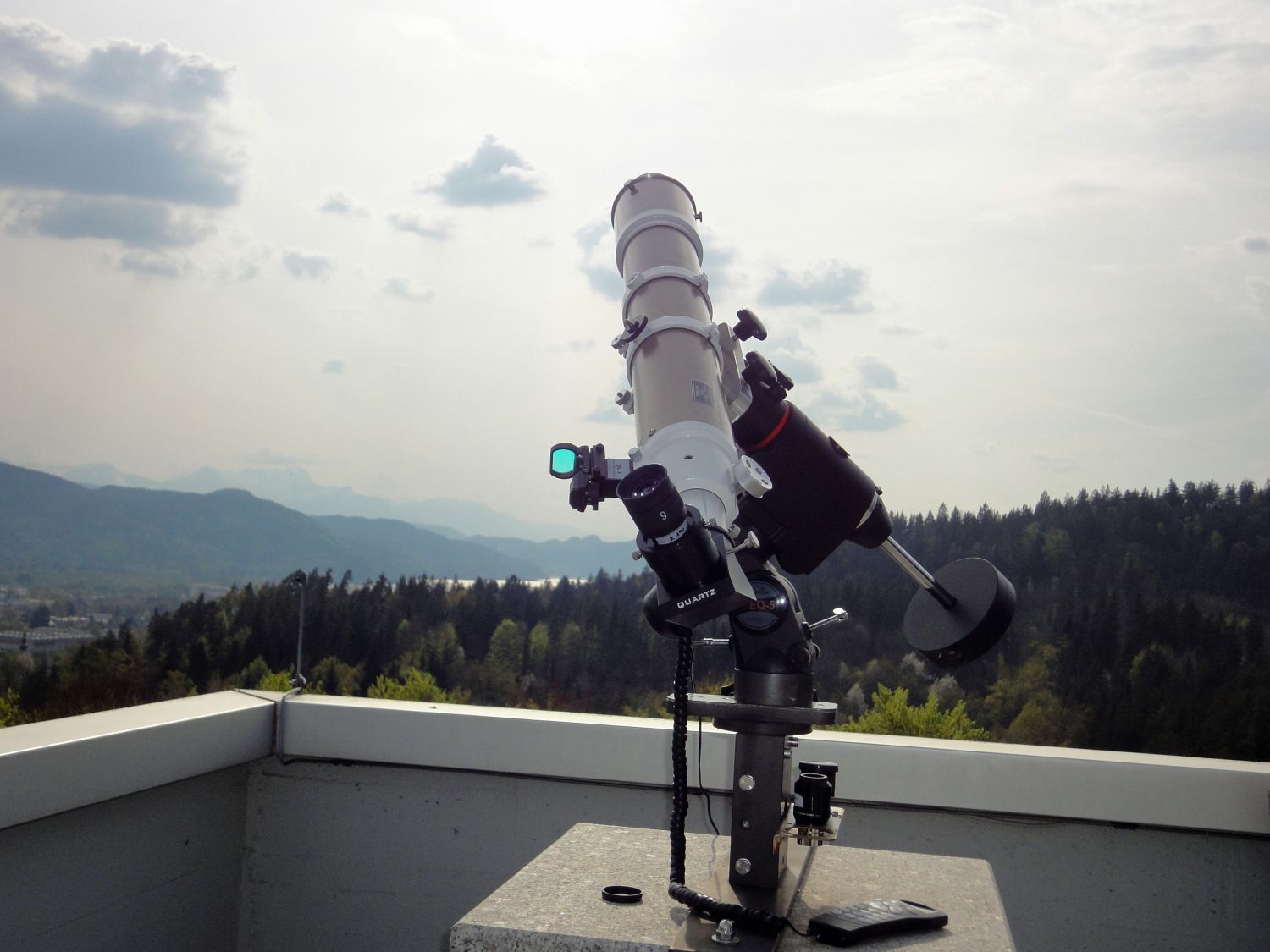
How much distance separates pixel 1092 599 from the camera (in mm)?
5465

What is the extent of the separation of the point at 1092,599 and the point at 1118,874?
3.42m

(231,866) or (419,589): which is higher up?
(419,589)

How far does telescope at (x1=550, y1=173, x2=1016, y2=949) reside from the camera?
1.29 metres

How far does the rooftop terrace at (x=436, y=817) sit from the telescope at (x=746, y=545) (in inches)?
30.2

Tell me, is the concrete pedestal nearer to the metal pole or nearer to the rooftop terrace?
the metal pole

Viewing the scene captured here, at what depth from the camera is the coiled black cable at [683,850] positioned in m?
1.33

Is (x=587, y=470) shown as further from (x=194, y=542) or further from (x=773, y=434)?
(x=194, y=542)

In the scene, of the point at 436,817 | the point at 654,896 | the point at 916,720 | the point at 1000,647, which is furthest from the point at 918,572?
the point at 1000,647

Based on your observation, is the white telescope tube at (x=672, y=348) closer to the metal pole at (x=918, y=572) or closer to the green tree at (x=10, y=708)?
the metal pole at (x=918, y=572)

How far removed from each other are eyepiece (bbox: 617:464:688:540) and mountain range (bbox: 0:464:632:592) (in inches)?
173

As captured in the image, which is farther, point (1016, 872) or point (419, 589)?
point (419, 589)

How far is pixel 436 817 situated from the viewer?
2791mm

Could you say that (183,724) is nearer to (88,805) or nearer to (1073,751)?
(88,805)

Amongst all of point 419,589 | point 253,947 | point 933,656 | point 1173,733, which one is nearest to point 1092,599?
point 1173,733
